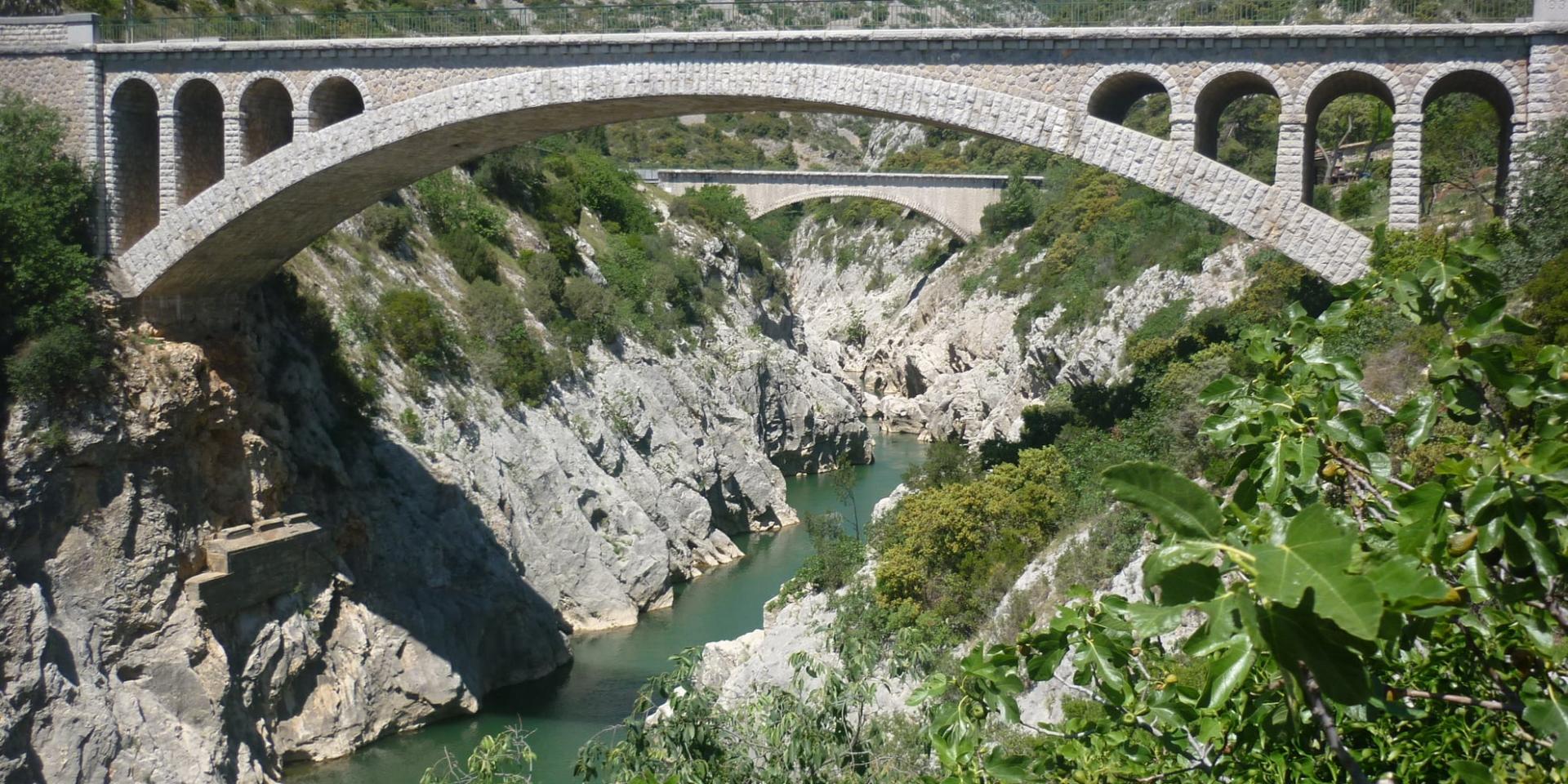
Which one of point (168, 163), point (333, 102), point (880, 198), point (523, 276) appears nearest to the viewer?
point (168, 163)

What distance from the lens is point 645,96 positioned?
18.0 m

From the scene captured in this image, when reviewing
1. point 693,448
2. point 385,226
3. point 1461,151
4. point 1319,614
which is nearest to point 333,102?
point 385,226

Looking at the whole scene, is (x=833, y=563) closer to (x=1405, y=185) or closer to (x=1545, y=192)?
(x=1405, y=185)

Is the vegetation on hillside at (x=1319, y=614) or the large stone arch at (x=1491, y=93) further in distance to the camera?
the large stone arch at (x=1491, y=93)

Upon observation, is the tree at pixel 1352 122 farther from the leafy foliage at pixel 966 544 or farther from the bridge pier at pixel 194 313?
the bridge pier at pixel 194 313

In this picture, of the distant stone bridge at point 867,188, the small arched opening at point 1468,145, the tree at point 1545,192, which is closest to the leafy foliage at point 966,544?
the small arched opening at point 1468,145

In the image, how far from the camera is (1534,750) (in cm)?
444

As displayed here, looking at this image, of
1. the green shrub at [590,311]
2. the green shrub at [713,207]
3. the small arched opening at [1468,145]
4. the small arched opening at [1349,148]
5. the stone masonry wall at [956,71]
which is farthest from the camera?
the green shrub at [713,207]

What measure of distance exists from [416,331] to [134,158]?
6299mm

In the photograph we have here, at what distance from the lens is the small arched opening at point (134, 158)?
19.8 m

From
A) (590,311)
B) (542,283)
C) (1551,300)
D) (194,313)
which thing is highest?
(1551,300)

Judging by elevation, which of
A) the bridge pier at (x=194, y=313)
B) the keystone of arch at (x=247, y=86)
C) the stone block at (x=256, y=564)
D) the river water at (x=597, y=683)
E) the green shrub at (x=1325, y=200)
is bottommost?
Answer: the river water at (x=597, y=683)

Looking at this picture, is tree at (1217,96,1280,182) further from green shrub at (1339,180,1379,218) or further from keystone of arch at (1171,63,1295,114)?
keystone of arch at (1171,63,1295,114)

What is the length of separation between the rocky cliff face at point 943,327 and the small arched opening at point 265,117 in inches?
649
